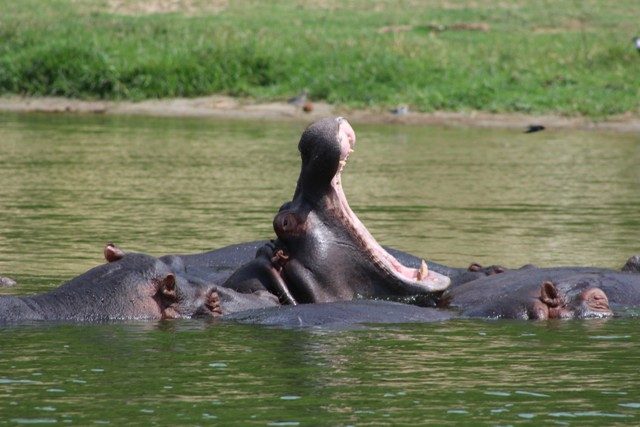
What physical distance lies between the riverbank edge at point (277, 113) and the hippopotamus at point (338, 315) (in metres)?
13.9

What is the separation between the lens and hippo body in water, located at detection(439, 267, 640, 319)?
28.9ft

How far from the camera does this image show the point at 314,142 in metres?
8.71

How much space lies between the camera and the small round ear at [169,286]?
8.30 metres

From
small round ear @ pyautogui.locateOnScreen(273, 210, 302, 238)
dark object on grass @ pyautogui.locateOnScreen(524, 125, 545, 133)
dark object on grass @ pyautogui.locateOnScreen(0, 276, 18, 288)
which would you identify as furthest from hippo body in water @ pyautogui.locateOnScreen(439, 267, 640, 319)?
dark object on grass @ pyautogui.locateOnScreen(524, 125, 545, 133)

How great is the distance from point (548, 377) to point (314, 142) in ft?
6.85

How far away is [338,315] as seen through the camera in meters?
8.49

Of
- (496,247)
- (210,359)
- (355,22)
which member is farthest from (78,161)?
(355,22)

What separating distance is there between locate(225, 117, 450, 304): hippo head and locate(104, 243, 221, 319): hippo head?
0.50 metres

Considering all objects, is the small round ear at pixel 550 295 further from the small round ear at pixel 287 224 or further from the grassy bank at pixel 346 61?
the grassy bank at pixel 346 61

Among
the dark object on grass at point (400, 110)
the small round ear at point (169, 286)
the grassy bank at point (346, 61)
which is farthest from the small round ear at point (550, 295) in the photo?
the dark object on grass at point (400, 110)

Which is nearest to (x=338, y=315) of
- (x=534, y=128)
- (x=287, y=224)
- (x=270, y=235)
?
(x=287, y=224)

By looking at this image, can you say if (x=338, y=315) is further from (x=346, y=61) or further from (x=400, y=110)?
(x=346, y=61)

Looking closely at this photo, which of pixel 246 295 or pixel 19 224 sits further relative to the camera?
pixel 19 224

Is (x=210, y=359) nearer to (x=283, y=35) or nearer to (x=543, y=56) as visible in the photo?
(x=543, y=56)
